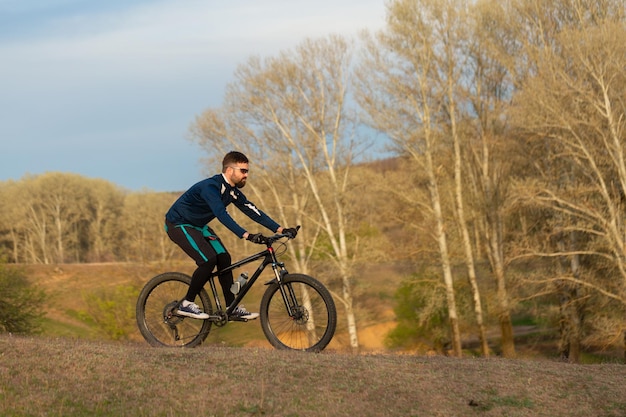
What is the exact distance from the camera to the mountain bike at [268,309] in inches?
362

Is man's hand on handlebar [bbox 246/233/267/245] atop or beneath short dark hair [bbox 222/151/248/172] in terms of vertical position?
beneath

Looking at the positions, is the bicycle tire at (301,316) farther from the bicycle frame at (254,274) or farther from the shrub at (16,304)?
the shrub at (16,304)

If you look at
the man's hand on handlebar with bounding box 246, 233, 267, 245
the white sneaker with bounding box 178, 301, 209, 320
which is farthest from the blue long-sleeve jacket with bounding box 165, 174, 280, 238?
the white sneaker with bounding box 178, 301, 209, 320

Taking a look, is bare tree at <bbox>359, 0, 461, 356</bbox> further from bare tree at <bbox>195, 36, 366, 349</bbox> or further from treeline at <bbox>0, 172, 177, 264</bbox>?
treeline at <bbox>0, 172, 177, 264</bbox>

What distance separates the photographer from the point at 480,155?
44031 mm

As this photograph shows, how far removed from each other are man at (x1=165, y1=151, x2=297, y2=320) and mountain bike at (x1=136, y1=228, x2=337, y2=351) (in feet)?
0.48

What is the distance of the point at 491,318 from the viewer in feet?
139

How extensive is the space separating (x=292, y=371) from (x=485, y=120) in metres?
36.4

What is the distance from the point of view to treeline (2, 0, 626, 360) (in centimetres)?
3098

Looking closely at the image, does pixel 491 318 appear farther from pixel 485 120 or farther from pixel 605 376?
pixel 605 376

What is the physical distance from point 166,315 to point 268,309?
1480 millimetres

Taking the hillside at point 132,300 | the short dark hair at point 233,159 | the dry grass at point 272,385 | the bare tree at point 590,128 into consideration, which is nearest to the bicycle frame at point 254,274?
the dry grass at point 272,385

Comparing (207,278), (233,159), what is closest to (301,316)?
(207,278)

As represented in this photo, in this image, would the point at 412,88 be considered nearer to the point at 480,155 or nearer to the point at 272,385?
the point at 480,155
